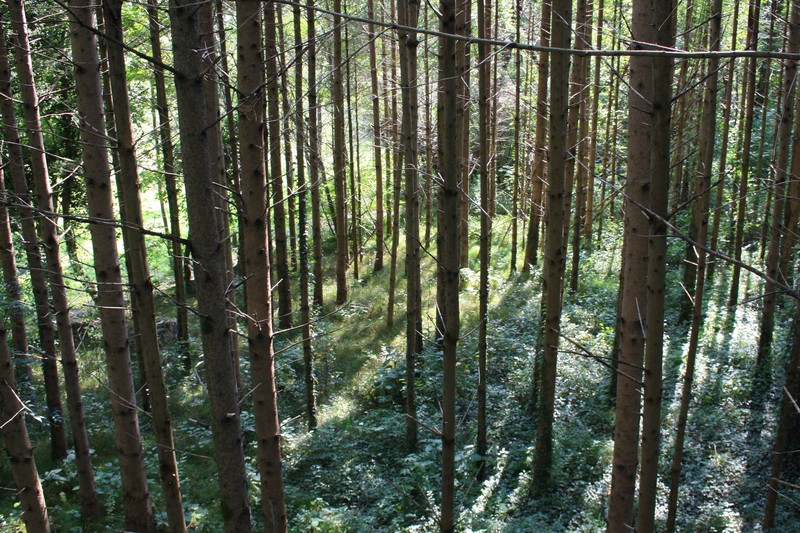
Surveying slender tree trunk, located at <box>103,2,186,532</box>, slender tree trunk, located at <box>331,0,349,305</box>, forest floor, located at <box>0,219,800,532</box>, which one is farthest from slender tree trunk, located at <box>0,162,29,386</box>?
slender tree trunk, located at <box>331,0,349,305</box>

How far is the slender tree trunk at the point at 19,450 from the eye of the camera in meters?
4.83

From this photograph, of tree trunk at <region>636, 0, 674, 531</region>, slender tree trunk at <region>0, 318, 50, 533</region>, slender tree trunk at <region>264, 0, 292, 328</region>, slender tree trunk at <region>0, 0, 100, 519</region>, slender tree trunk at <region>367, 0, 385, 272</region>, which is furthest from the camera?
slender tree trunk at <region>367, 0, 385, 272</region>

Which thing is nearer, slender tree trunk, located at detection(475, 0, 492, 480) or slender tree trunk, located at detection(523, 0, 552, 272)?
slender tree trunk, located at detection(475, 0, 492, 480)

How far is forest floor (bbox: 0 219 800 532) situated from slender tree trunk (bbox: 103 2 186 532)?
0.63 metres

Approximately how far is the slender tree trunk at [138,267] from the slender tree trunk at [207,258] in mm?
814

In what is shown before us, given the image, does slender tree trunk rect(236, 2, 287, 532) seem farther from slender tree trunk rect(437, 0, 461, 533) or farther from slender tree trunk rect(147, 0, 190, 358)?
slender tree trunk rect(147, 0, 190, 358)

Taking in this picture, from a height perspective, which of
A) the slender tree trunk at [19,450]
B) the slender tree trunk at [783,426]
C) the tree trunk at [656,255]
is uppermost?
the tree trunk at [656,255]

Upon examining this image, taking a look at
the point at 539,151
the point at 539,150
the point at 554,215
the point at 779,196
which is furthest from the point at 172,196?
the point at 779,196

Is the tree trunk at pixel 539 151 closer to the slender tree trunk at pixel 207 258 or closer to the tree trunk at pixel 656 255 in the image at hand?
the tree trunk at pixel 656 255

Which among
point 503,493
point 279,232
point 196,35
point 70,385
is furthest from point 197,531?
point 279,232

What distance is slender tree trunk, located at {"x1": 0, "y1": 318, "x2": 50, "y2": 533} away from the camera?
483 cm

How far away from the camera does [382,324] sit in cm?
1383

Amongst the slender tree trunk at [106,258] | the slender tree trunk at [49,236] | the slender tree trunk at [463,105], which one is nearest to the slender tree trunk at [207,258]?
the slender tree trunk at [106,258]

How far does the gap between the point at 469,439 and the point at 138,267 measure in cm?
620
